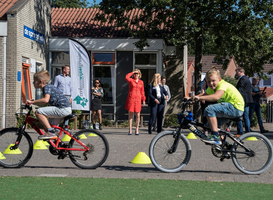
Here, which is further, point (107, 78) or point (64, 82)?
point (107, 78)

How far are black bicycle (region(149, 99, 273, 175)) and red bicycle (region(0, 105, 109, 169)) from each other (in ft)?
2.93

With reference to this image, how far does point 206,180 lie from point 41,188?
2.29m

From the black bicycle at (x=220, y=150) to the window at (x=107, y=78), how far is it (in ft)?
43.4

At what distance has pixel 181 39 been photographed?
16812 mm

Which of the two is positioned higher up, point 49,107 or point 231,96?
point 231,96

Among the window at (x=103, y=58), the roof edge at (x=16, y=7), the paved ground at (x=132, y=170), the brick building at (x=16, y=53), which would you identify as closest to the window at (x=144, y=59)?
the window at (x=103, y=58)

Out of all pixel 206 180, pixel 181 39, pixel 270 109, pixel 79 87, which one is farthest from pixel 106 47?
pixel 206 180

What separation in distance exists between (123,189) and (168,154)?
1.56 meters

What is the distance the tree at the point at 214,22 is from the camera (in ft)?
54.5

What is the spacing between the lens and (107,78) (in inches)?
782

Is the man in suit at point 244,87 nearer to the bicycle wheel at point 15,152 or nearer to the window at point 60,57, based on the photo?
the bicycle wheel at point 15,152

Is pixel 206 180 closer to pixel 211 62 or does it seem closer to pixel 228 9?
pixel 228 9

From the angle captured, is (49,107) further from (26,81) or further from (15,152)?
(26,81)

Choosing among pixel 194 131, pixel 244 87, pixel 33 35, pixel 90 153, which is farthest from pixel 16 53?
pixel 194 131
